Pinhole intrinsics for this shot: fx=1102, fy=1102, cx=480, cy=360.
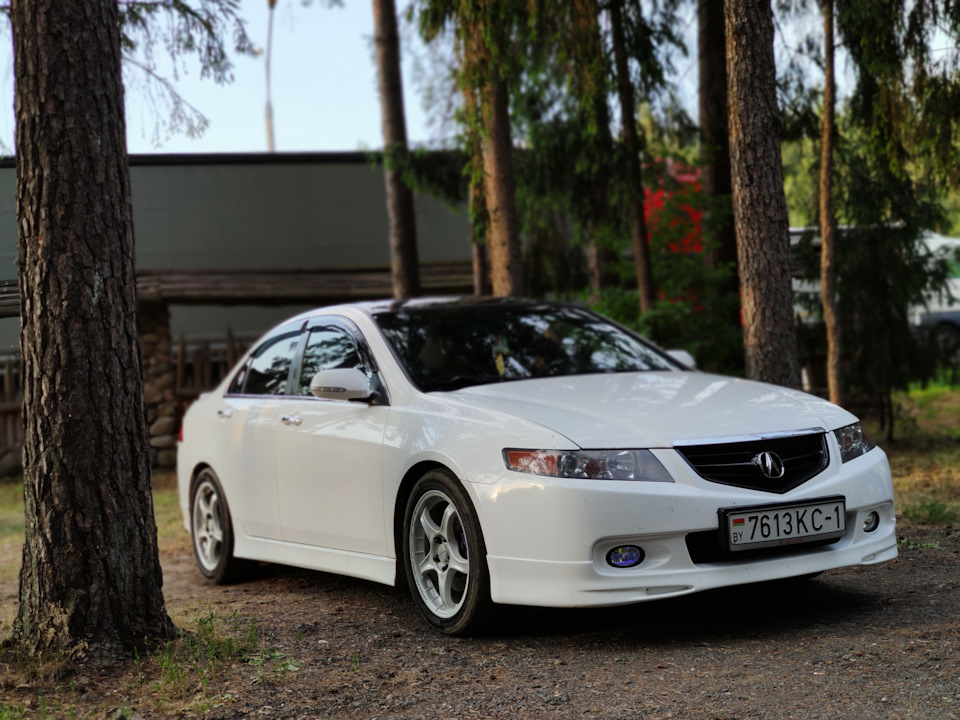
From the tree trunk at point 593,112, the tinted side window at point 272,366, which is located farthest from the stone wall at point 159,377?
the tinted side window at point 272,366

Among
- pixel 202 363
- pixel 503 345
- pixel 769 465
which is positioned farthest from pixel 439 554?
pixel 202 363

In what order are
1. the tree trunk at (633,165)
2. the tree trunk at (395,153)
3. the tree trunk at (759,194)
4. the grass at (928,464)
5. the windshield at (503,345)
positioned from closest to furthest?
the windshield at (503,345) → the tree trunk at (759,194) → the grass at (928,464) → the tree trunk at (633,165) → the tree trunk at (395,153)

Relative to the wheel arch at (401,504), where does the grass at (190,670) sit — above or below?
below

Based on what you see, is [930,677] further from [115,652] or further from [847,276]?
[847,276]

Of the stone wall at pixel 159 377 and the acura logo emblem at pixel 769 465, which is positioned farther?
the stone wall at pixel 159 377

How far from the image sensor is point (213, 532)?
7059 millimetres

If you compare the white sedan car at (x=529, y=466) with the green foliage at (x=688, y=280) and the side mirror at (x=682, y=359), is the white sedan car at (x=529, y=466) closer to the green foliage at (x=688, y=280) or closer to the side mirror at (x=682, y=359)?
the side mirror at (x=682, y=359)

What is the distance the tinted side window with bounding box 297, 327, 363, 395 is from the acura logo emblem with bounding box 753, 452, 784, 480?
223 centimetres

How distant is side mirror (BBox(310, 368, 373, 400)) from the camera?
533cm

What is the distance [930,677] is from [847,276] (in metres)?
8.19

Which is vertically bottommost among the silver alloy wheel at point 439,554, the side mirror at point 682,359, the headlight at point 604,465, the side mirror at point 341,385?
the silver alloy wheel at point 439,554

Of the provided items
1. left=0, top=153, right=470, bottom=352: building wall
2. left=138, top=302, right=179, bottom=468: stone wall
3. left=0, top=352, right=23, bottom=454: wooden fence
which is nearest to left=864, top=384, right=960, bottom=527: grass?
left=0, top=153, right=470, bottom=352: building wall

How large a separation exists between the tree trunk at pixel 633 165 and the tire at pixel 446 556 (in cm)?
597

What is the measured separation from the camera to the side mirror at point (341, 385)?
5332mm
